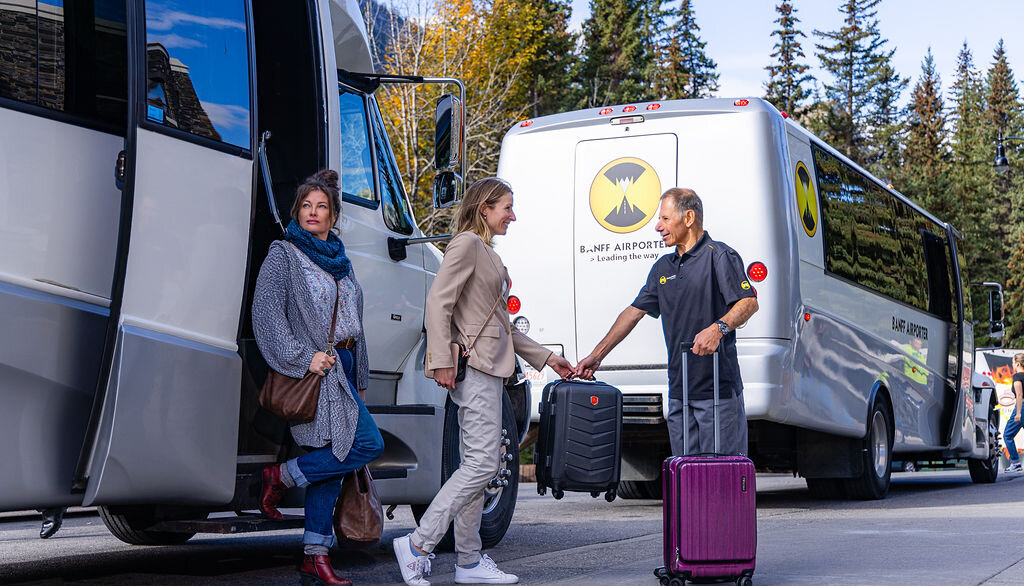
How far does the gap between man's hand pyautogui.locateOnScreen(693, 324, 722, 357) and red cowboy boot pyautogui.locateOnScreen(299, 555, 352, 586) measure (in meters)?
1.88

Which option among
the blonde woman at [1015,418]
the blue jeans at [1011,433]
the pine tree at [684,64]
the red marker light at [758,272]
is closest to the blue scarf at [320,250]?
the red marker light at [758,272]

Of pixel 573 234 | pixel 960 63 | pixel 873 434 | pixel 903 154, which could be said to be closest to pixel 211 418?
pixel 573 234

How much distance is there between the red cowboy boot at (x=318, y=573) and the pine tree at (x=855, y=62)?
199 feet

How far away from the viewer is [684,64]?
58.9m

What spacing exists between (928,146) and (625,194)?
2358 inches

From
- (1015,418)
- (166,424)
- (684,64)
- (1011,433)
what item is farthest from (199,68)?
(684,64)

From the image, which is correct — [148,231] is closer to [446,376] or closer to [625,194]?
[446,376]

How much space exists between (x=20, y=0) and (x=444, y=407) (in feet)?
10.9

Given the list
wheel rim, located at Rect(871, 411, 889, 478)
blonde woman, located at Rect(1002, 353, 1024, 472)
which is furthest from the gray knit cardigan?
blonde woman, located at Rect(1002, 353, 1024, 472)

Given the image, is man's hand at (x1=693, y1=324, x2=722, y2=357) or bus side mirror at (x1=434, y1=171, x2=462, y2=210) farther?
bus side mirror at (x1=434, y1=171, x2=462, y2=210)

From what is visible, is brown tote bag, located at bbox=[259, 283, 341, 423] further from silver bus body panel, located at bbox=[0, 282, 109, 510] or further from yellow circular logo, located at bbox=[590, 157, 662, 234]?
yellow circular logo, located at bbox=[590, 157, 662, 234]

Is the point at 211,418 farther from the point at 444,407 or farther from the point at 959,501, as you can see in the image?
the point at 959,501

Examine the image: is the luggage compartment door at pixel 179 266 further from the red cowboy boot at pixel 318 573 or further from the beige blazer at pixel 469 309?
the beige blazer at pixel 469 309

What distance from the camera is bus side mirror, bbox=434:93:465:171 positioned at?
21.8 ft
